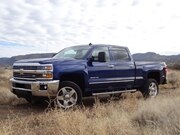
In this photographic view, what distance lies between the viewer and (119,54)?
1204cm

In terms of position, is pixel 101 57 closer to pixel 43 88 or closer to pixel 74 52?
pixel 74 52

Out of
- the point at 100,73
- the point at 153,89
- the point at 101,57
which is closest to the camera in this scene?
the point at 101,57

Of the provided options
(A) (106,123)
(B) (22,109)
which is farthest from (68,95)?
(A) (106,123)

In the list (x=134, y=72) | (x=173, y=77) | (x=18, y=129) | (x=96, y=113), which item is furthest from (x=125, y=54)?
(x=173, y=77)

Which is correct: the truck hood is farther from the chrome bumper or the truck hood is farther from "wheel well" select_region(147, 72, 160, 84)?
"wheel well" select_region(147, 72, 160, 84)

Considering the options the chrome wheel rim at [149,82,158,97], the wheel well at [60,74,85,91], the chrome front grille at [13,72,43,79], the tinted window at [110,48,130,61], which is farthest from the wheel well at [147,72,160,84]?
the chrome front grille at [13,72,43,79]

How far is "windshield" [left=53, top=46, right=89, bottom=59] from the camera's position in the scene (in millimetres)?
10930

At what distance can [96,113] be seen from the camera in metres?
7.95

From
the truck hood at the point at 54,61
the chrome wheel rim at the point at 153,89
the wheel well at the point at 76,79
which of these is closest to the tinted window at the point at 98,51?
the truck hood at the point at 54,61

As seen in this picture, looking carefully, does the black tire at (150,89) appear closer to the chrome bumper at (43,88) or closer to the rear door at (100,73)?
the rear door at (100,73)

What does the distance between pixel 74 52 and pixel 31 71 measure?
6.08 ft

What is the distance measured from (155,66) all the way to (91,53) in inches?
130

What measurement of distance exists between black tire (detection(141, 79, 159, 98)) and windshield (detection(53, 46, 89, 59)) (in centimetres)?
279

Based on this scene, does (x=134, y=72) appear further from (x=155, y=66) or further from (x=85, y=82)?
(x=85, y=82)
